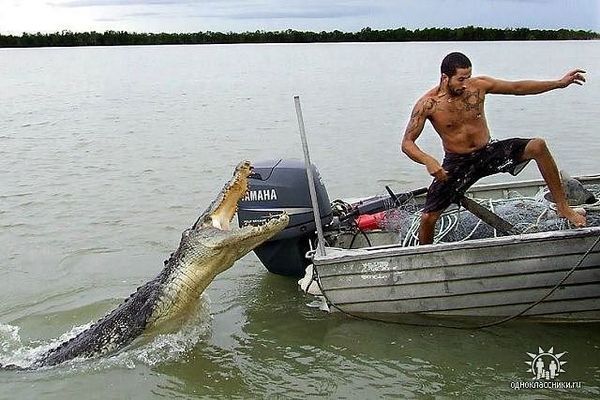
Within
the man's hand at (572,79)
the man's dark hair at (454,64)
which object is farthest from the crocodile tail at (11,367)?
the man's hand at (572,79)

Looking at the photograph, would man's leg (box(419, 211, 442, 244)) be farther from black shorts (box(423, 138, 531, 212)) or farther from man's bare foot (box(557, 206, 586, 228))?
man's bare foot (box(557, 206, 586, 228))

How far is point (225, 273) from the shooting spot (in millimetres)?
8430

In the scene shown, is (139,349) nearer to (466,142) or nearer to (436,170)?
(436,170)

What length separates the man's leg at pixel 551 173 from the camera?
589 cm

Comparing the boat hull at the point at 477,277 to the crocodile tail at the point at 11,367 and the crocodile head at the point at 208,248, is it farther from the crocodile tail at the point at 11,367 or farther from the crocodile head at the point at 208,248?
the crocodile tail at the point at 11,367

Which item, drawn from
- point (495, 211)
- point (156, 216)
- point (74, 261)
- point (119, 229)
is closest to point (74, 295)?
point (74, 261)

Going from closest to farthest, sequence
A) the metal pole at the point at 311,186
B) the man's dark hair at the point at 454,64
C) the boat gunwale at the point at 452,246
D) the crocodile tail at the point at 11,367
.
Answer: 1. the boat gunwale at the point at 452,246
2. the man's dark hair at the point at 454,64
3. the metal pole at the point at 311,186
4. the crocodile tail at the point at 11,367

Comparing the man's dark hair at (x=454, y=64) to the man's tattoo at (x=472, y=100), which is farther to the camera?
the man's tattoo at (x=472, y=100)

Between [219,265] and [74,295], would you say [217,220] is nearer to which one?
[219,265]

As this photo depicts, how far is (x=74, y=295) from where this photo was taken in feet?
26.9

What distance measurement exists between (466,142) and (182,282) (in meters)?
2.64

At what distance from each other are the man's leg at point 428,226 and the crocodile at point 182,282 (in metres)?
1.23

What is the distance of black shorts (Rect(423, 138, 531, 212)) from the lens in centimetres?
604

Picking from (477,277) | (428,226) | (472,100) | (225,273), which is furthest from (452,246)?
(225,273)
